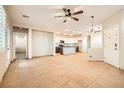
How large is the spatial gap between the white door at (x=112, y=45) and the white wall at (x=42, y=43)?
5.42 meters

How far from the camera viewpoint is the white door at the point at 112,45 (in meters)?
4.98

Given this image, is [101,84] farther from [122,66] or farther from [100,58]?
[100,58]

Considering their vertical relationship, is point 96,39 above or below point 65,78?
above

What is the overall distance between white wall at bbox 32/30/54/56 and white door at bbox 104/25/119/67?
5418mm

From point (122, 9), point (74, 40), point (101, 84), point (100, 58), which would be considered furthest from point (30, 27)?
Result: point (74, 40)

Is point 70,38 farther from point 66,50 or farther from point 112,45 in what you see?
point 112,45

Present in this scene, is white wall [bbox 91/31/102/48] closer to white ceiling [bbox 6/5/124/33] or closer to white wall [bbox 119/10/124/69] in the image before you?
white ceiling [bbox 6/5/124/33]

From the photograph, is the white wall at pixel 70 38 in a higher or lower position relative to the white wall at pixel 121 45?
higher

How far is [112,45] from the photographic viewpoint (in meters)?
5.37

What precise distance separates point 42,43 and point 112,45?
608 centimetres

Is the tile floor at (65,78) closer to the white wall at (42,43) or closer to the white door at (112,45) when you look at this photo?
the white door at (112,45)

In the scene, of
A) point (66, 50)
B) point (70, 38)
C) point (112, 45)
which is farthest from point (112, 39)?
point (70, 38)

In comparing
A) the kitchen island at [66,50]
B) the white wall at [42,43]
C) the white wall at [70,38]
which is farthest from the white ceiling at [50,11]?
the white wall at [70,38]
